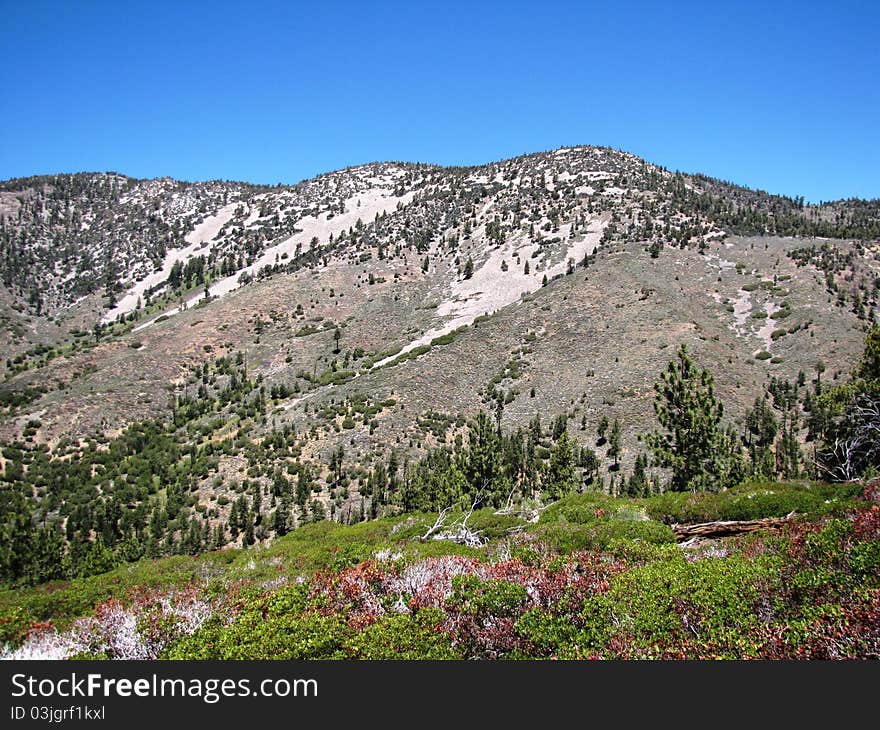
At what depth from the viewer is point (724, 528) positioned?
11.7m

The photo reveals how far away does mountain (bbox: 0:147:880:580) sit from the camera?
103ft

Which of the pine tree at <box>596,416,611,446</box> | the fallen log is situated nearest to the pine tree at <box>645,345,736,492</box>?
the fallen log

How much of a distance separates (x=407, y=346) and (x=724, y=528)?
148ft

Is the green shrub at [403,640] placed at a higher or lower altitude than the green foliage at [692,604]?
lower

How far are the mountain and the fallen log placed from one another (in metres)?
11.3

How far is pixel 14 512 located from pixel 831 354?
183 ft

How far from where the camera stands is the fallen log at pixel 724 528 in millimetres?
11227

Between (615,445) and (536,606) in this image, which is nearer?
(536,606)

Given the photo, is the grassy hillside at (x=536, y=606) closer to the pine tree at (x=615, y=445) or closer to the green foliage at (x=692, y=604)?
the green foliage at (x=692, y=604)

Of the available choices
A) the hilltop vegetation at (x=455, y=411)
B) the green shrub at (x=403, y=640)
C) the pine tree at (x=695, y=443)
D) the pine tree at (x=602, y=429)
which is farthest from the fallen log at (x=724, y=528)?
the pine tree at (x=602, y=429)

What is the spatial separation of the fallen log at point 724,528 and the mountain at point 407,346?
11275mm

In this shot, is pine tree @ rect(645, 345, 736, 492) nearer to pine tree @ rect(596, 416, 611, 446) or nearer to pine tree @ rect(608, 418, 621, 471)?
pine tree @ rect(608, 418, 621, 471)

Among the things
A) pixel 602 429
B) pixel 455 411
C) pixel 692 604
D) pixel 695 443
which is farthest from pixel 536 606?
pixel 455 411

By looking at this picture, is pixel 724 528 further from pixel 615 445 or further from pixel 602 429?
pixel 602 429
